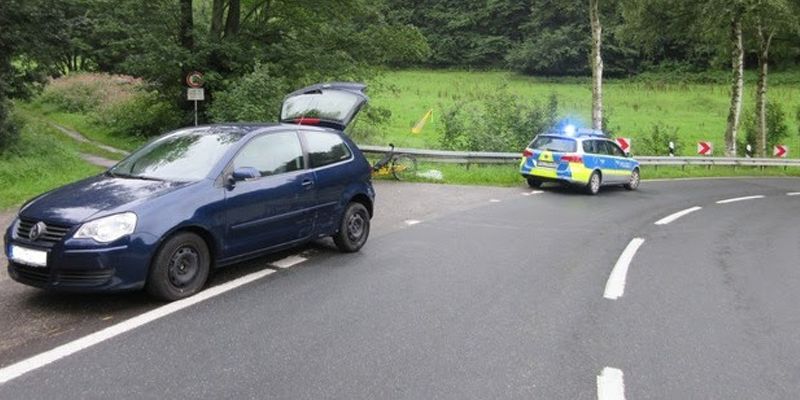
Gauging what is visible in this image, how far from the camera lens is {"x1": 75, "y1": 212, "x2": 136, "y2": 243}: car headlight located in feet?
18.5

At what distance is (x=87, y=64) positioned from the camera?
52812 mm

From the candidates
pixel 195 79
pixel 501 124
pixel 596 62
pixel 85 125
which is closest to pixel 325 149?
pixel 195 79

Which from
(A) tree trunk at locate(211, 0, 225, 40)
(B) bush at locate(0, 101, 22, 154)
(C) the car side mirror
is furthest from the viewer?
(A) tree trunk at locate(211, 0, 225, 40)

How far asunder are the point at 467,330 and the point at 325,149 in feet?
11.4

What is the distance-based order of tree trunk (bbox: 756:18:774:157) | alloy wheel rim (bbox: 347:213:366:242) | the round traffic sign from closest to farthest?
1. alloy wheel rim (bbox: 347:213:366:242)
2. the round traffic sign
3. tree trunk (bbox: 756:18:774:157)

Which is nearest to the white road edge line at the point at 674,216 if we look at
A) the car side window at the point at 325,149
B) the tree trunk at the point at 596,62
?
the car side window at the point at 325,149

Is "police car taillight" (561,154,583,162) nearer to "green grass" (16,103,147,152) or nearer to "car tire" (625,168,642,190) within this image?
"car tire" (625,168,642,190)

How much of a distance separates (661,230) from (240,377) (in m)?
Result: 9.41

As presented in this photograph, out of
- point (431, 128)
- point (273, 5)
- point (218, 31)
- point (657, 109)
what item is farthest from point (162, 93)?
point (657, 109)

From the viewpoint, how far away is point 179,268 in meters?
6.30

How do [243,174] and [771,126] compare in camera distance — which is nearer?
[243,174]

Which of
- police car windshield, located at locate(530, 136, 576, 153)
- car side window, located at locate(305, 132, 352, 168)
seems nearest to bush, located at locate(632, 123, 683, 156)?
police car windshield, located at locate(530, 136, 576, 153)

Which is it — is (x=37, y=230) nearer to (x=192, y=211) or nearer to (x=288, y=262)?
(x=192, y=211)

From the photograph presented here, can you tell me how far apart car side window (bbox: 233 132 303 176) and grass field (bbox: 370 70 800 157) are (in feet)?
55.5
